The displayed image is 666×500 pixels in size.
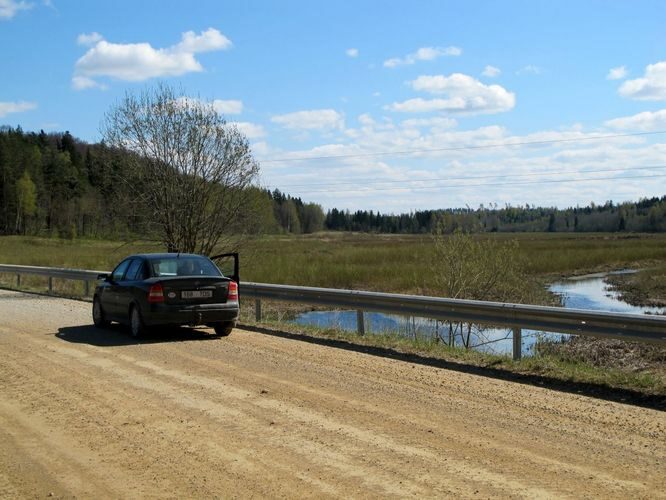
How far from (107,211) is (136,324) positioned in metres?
12.3

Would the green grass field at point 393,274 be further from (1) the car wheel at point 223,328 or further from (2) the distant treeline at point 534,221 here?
(2) the distant treeline at point 534,221

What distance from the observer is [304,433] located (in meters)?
6.23

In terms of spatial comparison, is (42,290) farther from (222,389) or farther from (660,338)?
(660,338)

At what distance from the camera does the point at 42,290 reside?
25297 millimetres

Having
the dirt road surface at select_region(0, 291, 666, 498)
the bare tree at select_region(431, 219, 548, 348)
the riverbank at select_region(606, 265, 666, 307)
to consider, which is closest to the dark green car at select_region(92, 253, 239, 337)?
the dirt road surface at select_region(0, 291, 666, 498)

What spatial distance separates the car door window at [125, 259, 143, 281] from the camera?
12875mm

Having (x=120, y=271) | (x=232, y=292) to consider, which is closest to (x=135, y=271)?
(x=120, y=271)

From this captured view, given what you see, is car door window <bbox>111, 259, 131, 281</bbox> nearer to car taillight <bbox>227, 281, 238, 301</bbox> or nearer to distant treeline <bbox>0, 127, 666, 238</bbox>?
car taillight <bbox>227, 281, 238, 301</bbox>

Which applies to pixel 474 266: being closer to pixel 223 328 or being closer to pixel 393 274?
pixel 223 328

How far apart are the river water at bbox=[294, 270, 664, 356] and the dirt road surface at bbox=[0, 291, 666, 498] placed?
5025 millimetres

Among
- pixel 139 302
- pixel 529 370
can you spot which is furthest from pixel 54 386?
pixel 529 370

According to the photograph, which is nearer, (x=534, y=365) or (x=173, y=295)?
(x=534, y=365)

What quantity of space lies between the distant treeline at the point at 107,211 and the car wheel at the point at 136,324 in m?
11.3

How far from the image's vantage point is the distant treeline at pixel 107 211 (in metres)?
23.7
